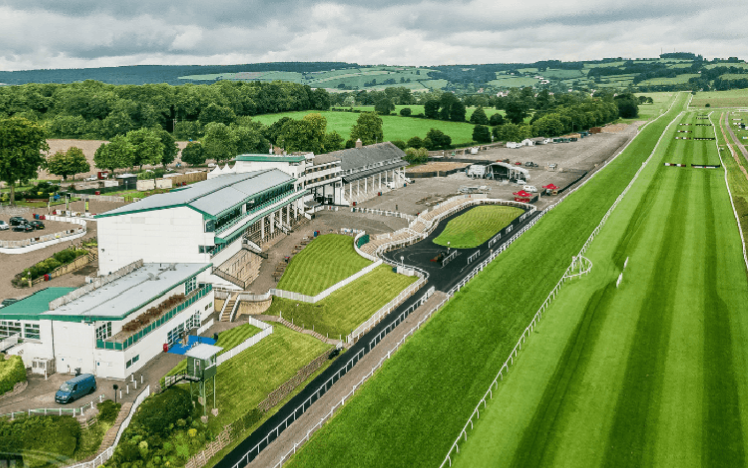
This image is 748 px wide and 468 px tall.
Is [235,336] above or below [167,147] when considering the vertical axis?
below

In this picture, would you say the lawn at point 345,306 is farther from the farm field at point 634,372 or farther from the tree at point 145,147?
the tree at point 145,147

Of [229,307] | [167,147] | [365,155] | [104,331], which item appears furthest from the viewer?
[167,147]

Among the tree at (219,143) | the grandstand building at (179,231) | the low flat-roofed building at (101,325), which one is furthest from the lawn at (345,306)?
the tree at (219,143)

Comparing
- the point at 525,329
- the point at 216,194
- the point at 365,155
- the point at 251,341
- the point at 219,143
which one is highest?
the point at 219,143

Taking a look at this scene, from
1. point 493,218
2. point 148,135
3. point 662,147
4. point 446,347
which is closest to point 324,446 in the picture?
point 446,347

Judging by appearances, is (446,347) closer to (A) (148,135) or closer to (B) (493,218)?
(B) (493,218)

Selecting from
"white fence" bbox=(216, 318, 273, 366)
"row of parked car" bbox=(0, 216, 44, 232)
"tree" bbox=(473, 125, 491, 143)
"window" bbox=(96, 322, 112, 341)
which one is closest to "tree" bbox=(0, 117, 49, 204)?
"row of parked car" bbox=(0, 216, 44, 232)

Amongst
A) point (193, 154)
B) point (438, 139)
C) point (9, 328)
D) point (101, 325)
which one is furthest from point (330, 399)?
point (438, 139)

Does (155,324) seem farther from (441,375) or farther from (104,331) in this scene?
(441,375)
